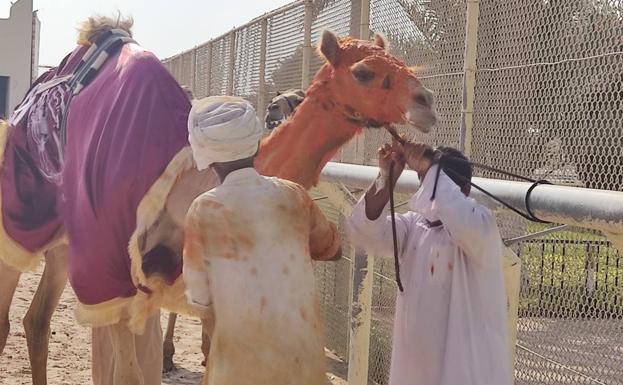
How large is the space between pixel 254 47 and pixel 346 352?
3.71 metres

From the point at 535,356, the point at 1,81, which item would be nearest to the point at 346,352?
the point at 535,356

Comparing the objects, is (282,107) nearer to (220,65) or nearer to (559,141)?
(559,141)

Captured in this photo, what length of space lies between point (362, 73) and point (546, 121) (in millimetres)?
766

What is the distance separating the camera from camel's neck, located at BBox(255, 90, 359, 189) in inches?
152

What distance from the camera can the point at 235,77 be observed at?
9977mm

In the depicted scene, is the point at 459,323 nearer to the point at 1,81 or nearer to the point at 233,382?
the point at 233,382

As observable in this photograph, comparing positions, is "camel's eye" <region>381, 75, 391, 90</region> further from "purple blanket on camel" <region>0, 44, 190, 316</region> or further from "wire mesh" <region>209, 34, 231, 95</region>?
"wire mesh" <region>209, 34, 231, 95</region>

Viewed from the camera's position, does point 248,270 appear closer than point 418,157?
Yes

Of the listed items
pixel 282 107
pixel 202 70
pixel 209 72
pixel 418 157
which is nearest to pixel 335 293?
pixel 282 107

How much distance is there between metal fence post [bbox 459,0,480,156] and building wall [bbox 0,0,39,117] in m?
21.8

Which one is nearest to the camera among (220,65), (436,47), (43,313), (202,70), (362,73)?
(362,73)

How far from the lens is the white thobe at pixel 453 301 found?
8.69 feet

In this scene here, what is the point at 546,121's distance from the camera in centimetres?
375

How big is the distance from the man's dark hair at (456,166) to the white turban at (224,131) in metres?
0.58
